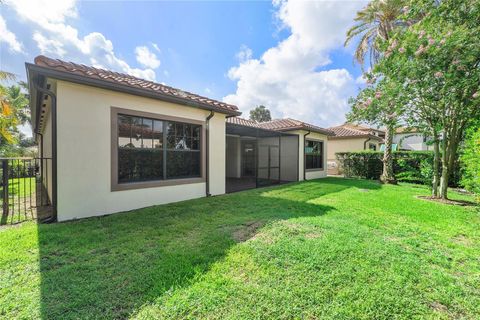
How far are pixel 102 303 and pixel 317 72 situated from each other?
663 inches

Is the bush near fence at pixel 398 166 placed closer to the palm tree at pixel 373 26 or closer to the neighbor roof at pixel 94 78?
the palm tree at pixel 373 26

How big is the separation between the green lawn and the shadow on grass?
0.05 ft

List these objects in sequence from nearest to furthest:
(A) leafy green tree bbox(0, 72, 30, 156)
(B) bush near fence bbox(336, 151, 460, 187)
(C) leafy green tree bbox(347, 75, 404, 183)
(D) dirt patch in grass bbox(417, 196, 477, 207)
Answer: (C) leafy green tree bbox(347, 75, 404, 183)
(D) dirt patch in grass bbox(417, 196, 477, 207)
(A) leafy green tree bbox(0, 72, 30, 156)
(B) bush near fence bbox(336, 151, 460, 187)

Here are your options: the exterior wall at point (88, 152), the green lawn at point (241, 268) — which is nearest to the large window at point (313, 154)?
the green lawn at point (241, 268)

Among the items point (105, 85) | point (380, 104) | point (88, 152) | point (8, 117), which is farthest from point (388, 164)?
point (8, 117)

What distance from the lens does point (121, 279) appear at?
272cm

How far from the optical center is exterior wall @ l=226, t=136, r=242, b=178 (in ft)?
48.6

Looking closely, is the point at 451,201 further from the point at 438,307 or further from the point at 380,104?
the point at 438,307

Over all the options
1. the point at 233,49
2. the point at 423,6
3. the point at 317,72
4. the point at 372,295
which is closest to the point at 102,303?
the point at 372,295

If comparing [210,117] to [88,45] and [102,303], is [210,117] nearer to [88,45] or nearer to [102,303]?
[102,303]

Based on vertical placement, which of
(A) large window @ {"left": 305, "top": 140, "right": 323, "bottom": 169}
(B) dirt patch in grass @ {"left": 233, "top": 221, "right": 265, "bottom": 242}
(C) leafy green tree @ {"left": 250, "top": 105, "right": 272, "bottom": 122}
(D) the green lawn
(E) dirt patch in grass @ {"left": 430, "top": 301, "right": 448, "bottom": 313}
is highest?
(C) leafy green tree @ {"left": 250, "top": 105, "right": 272, "bottom": 122}

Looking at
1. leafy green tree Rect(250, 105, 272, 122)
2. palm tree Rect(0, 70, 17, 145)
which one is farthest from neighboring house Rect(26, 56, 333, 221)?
leafy green tree Rect(250, 105, 272, 122)

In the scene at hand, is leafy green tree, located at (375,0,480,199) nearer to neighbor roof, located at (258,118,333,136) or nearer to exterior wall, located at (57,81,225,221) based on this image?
neighbor roof, located at (258,118,333,136)

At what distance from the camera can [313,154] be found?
1438 centimetres
